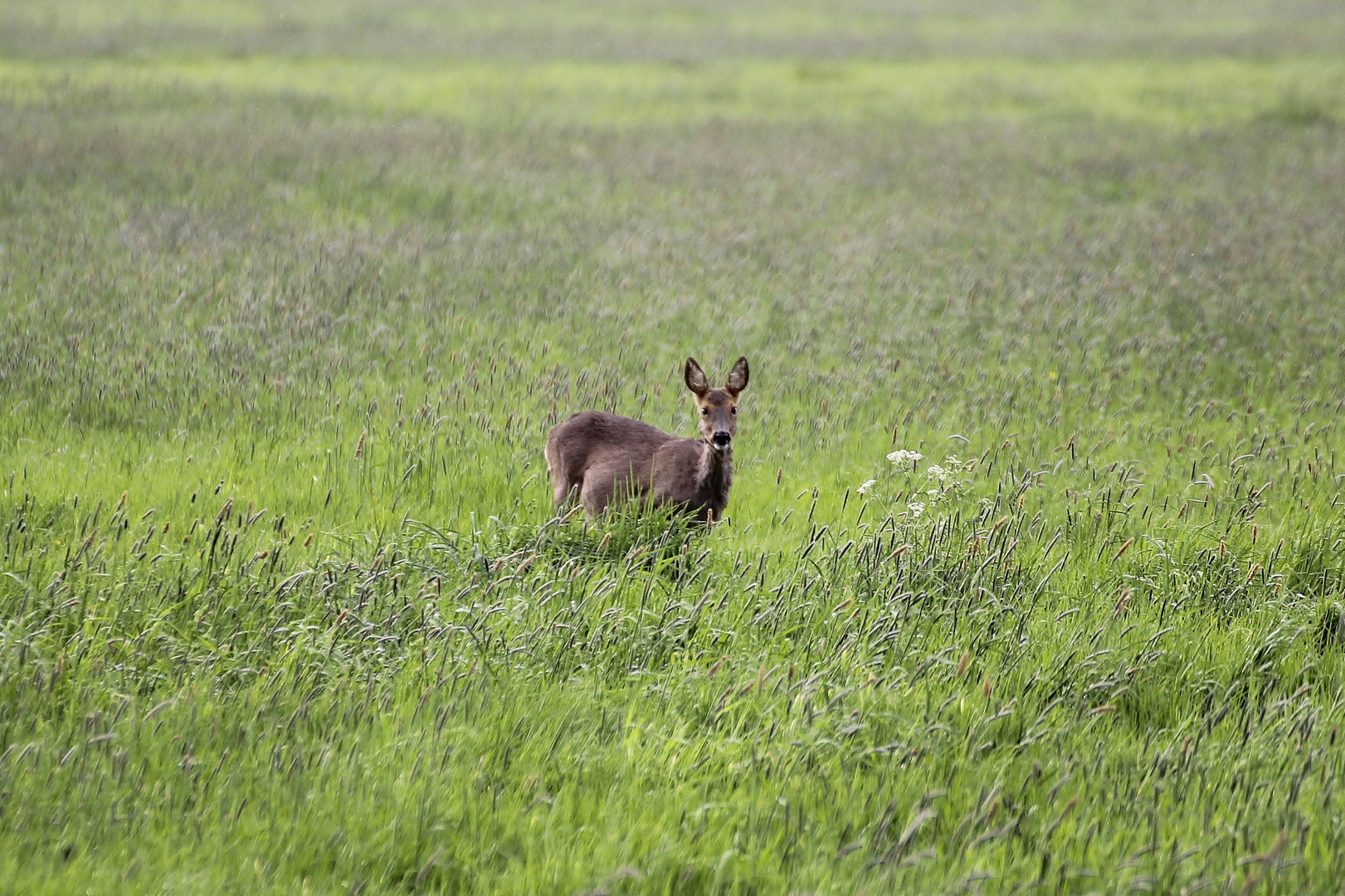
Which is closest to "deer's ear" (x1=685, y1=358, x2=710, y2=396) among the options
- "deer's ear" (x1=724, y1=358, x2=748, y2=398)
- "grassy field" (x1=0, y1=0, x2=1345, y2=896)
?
"deer's ear" (x1=724, y1=358, x2=748, y2=398)

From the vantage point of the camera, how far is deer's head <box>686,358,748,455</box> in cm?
634

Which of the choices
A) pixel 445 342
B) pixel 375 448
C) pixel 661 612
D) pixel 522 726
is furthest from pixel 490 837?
pixel 445 342

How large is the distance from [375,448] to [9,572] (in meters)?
3.01

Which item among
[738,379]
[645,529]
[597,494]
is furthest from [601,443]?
[645,529]

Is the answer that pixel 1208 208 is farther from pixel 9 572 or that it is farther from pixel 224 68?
pixel 224 68

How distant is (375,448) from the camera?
7809 mm

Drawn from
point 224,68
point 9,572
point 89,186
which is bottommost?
point 9,572

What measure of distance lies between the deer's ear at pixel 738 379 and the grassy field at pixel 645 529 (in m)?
0.88

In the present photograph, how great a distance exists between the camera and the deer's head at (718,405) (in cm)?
634

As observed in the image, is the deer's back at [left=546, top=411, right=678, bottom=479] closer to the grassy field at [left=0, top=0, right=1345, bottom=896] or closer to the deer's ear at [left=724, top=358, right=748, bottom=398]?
the grassy field at [left=0, top=0, right=1345, bottom=896]

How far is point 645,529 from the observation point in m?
6.09

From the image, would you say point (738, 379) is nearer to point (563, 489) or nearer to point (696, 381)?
point (696, 381)

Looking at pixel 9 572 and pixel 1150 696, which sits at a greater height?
pixel 9 572

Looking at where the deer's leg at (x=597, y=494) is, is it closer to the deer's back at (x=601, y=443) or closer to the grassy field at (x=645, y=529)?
the deer's back at (x=601, y=443)
